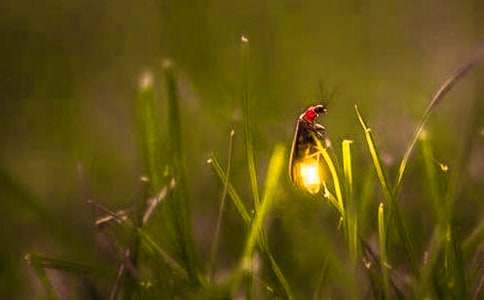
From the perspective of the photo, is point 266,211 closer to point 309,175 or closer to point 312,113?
point 309,175

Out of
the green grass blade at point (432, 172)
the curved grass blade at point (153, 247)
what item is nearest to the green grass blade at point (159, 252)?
Answer: the curved grass blade at point (153, 247)

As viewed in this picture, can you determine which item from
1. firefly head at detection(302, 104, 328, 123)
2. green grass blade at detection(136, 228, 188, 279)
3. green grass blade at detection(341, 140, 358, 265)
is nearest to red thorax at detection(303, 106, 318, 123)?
firefly head at detection(302, 104, 328, 123)

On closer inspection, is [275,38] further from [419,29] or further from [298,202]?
[298,202]

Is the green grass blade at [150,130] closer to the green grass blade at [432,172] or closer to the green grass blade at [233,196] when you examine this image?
the green grass blade at [233,196]

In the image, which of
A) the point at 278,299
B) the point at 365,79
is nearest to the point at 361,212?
the point at 278,299

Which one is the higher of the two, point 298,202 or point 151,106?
point 151,106

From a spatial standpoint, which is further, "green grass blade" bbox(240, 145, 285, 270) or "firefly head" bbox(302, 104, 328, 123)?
"firefly head" bbox(302, 104, 328, 123)

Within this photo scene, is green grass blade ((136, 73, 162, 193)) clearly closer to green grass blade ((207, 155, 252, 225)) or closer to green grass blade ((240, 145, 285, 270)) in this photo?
green grass blade ((207, 155, 252, 225))
